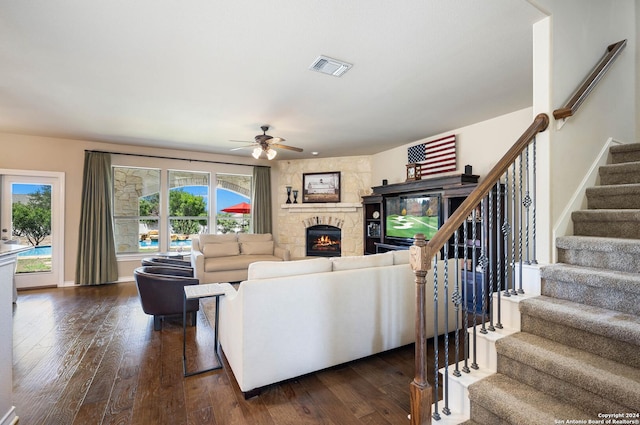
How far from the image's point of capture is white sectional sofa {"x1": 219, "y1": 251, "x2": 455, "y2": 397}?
82.4 inches

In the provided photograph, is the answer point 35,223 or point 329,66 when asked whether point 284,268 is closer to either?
point 329,66

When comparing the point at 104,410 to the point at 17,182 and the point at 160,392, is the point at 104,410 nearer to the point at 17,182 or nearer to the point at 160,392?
the point at 160,392

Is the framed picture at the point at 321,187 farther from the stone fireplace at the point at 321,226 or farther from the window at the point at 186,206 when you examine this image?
the window at the point at 186,206

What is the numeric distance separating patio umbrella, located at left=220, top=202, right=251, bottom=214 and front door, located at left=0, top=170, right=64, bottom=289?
300 cm

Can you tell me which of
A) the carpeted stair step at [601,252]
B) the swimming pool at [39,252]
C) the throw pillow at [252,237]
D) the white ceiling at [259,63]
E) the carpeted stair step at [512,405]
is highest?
the white ceiling at [259,63]

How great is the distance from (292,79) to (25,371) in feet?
11.6

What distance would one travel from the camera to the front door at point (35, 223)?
199 inches

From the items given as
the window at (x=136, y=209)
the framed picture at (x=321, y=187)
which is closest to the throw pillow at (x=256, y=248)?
the framed picture at (x=321, y=187)

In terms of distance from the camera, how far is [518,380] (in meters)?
1.56

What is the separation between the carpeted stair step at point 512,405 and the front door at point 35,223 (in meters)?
6.77

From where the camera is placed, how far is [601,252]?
1.84 metres

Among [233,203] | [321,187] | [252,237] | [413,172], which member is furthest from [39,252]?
[413,172]

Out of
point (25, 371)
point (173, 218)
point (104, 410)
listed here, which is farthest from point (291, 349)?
point (173, 218)

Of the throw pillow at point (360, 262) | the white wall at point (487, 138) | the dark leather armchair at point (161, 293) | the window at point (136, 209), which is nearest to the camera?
the throw pillow at point (360, 262)
